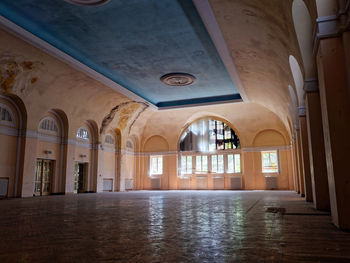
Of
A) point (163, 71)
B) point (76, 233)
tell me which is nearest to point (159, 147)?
point (163, 71)

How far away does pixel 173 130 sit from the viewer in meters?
30.2

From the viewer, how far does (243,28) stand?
37.2ft

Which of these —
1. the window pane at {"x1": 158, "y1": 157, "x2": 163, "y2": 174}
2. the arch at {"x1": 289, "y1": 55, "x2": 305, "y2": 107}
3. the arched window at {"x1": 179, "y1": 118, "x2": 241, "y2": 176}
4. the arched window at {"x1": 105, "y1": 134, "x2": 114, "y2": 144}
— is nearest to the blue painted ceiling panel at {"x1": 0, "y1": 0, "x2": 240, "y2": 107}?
the arch at {"x1": 289, "y1": 55, "x2": 305, "y2": 107}

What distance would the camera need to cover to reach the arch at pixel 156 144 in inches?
1218

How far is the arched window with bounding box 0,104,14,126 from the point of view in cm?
1671

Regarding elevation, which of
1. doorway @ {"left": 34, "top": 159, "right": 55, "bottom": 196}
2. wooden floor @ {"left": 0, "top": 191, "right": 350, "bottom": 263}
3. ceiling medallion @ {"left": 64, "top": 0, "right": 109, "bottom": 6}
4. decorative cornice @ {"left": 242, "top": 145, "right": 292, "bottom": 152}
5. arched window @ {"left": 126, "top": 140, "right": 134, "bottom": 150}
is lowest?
wooden floor @ {"left": 0, "top": 191, "right": 350, "bottom": 263}

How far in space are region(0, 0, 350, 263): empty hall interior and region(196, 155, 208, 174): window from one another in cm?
→ 10

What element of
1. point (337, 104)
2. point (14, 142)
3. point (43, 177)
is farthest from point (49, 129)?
point (337, 104)

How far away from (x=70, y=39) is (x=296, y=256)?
1367cm

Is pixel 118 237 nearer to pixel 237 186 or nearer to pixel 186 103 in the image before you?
pixel 186 103

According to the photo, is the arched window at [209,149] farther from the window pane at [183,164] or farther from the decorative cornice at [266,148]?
the decorative cornice at [266,148]

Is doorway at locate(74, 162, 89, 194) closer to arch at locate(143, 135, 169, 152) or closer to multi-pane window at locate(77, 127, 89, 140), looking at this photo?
multi-pane window at locate(77, 127, 89, 140)

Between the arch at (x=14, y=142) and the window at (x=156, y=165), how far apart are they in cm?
1532

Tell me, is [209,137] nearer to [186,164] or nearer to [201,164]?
[201,164]
